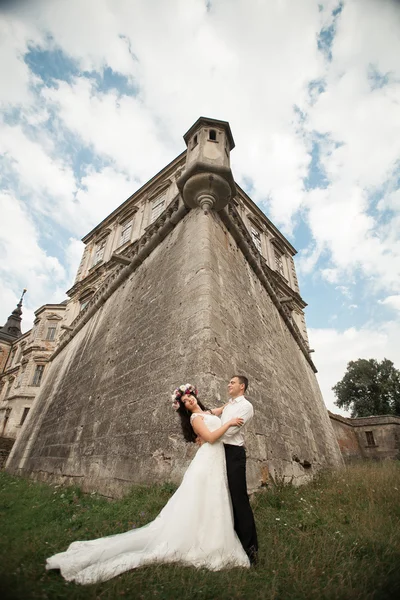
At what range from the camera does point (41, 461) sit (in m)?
7.10

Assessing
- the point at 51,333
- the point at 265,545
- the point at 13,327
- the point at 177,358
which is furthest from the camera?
the point at 13,327

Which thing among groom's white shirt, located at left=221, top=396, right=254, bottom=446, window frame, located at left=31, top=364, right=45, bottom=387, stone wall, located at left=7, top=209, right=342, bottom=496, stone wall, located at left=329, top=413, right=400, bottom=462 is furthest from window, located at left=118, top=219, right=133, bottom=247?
stone wall, located at left=329, top=413, right=400, bottom=462

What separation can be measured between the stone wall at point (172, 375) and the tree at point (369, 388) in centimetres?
2382

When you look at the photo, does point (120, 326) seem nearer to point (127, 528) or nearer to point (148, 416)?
point (148, 416)

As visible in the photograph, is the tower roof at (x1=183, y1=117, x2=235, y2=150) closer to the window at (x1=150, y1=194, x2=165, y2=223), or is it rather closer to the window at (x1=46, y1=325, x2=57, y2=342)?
the window at (x1=150, y1=194, x2=165, y2=223)

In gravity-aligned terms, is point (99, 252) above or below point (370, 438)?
above

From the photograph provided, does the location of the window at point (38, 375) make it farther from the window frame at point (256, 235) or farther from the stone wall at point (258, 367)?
the stone wall at point (258, 367)

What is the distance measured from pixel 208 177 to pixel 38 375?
74.1ft

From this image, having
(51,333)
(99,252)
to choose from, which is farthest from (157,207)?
(51,333)

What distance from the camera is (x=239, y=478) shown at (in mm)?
2246

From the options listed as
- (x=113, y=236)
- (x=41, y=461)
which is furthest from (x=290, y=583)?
(x=113, y=236)

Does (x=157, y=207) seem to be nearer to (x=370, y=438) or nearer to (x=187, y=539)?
(x=187, y=539)

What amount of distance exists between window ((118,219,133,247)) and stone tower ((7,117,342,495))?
746 cm

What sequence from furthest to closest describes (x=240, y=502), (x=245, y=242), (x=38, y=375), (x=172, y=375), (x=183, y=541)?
(x=38, y=375), (x=245, y=242), (x=172, y=375), (x=240, y=502), (x=183, y=541)
